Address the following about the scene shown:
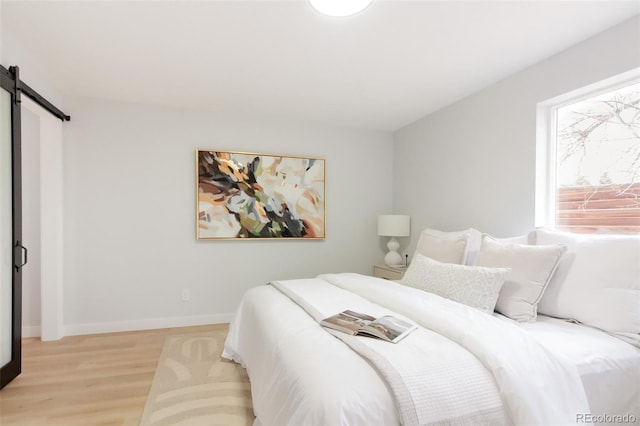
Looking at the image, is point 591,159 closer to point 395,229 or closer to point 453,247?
point 453,247

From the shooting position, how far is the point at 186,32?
2248 mm

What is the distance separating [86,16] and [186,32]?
1.86ft

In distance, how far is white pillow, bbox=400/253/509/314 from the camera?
210 cm

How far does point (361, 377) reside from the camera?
126cm

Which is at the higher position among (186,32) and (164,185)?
(186,32)

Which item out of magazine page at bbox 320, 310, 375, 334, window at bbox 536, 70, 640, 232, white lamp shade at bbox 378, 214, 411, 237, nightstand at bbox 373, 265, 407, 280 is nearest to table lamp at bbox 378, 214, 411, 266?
white lamp shade at bbox 378, 214, 411, 237

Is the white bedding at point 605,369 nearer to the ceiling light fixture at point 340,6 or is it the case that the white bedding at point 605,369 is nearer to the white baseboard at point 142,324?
the ceiling light fixture at point 340,6

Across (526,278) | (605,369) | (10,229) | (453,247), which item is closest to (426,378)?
(605,369)

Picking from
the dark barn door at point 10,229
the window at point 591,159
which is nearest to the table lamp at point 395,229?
the window at point 591,159

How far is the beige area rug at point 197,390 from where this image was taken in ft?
6.60

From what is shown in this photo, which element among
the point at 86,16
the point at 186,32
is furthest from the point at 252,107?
the point at 86,16

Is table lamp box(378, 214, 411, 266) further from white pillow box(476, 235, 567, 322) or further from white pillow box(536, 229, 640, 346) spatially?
white pillow box(536, 229, 640, 346)

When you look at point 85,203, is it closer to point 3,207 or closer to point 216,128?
point 3,207

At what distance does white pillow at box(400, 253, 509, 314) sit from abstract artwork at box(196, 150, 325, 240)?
196cm
